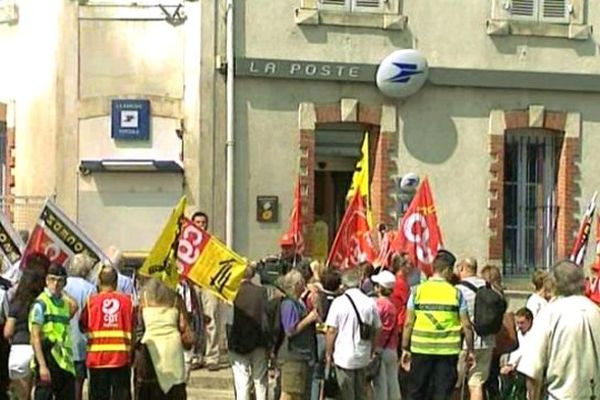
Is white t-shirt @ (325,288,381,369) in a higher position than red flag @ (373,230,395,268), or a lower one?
lower

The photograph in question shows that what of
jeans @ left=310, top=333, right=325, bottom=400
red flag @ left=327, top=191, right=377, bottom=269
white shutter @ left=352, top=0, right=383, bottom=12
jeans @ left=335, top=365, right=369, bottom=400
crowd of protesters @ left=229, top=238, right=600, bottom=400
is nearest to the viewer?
crowd of protesters @ left=229, top=238, right=600, bottom=400

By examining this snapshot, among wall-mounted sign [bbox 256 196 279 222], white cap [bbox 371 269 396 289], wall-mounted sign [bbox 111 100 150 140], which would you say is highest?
wall-mounted sign [bbox 111 100 150 140]

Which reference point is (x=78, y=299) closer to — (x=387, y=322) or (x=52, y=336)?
(x=52, y=336)

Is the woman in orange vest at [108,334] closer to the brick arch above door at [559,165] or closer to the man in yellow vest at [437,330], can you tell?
the man in yellow vest at [437,330]

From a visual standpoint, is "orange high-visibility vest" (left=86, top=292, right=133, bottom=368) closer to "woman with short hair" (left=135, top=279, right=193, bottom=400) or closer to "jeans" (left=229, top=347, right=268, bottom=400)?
"woman with short hair" (left=135, top=279, right=193, bottom=400)

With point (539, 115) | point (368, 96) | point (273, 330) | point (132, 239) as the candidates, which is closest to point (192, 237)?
point (273, 330)

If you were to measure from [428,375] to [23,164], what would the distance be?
338 inches

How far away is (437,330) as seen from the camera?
14.4 metres

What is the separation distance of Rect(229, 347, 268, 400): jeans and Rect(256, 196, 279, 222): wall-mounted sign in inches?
206

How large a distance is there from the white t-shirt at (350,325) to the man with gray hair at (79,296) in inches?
94.1

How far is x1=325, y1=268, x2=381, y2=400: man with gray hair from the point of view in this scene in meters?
14.5

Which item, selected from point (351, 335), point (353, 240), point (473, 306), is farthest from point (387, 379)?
point (353, 240)

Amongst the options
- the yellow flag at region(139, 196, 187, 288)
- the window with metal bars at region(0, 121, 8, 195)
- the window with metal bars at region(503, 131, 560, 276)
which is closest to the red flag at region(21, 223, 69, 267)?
the yellow flag at region(139, 196, 187, 288)

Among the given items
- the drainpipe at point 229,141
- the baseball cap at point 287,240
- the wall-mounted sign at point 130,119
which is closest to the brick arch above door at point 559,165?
the baseball cap at point 287,240
